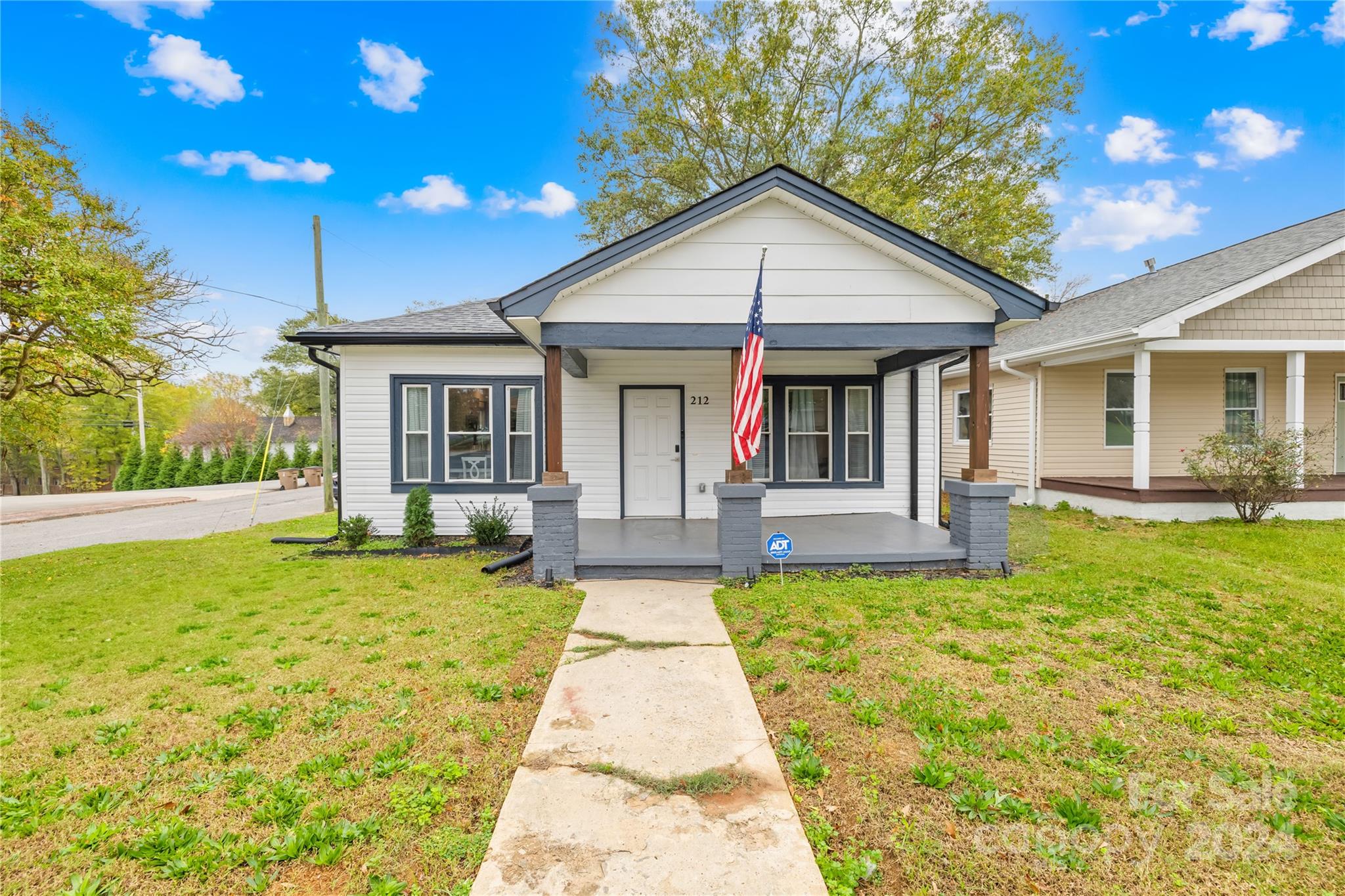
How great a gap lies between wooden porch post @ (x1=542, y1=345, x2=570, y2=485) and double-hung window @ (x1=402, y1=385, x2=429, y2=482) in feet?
11.2

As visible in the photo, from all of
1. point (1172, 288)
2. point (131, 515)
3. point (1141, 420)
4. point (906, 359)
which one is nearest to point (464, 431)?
point (906, 359)

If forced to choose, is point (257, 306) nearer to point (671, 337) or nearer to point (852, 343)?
point (671, 337)

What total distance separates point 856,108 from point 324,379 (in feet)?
50.0

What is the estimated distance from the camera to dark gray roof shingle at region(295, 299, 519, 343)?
800 centimetres

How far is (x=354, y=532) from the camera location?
25.9 ft

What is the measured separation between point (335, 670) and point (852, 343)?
18.3ft

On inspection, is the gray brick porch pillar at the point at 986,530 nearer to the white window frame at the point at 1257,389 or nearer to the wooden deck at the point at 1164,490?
the wooden deck at the point at 1164,490

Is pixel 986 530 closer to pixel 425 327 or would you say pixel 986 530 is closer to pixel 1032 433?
pixel 1032 433

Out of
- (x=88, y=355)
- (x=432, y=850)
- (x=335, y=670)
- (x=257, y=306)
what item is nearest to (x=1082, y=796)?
(x=432, y=850)

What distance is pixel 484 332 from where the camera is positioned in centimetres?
821

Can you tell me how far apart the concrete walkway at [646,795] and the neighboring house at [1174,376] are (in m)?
7.94

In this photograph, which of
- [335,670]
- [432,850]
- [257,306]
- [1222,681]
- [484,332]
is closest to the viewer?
[432,850]

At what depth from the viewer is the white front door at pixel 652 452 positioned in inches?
338

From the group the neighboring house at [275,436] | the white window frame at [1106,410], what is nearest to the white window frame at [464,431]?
the white window frame at [1106,410]
